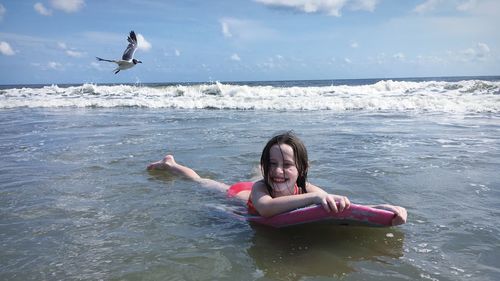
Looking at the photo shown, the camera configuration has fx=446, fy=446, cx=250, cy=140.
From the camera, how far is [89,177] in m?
5.41

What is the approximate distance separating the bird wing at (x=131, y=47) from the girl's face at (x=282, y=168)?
574 cm

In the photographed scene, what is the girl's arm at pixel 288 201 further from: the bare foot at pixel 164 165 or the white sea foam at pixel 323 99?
the white sea foam at pixel 323 99

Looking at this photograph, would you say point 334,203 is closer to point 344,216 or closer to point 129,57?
point 344,216

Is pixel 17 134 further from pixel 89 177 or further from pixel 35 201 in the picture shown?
pixel 35 201

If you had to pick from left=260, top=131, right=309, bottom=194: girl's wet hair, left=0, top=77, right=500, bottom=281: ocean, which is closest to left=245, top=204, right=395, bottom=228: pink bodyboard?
left=0, top=77, right=500, bottom=281: ocean

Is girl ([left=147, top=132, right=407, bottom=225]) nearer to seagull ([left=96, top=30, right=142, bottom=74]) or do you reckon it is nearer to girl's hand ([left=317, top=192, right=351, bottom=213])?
girl's hand ([left=317, top=192, right=351, bottom=213])

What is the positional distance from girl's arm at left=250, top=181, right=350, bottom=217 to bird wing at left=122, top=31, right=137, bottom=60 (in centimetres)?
570

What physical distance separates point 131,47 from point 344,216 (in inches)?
263

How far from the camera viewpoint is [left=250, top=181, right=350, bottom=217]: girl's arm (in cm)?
296

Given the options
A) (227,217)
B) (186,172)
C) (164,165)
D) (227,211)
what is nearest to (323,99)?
(164,165)

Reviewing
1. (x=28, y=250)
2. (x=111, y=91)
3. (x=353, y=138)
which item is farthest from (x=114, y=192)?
(x=111, y=91)

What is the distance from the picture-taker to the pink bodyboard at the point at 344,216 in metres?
2.95

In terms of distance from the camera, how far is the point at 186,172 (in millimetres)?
5461

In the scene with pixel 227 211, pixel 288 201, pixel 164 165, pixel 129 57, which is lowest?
pixel 227 211
